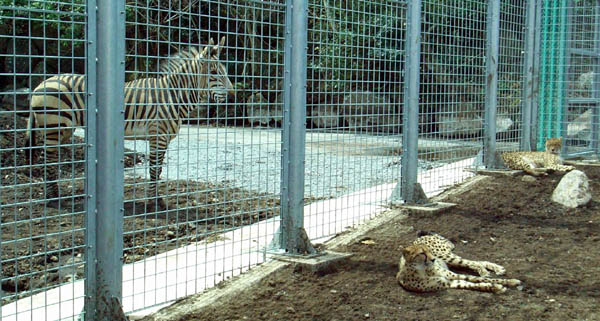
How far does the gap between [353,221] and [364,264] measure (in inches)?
42.7

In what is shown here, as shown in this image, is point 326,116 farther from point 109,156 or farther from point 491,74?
point 491,74

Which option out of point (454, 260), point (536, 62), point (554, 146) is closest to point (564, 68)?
point (536, 62)

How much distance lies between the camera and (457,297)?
15.0 ft

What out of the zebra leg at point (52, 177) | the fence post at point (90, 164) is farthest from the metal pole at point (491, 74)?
the fence post at point (90, 164)

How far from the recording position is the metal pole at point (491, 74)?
8.46 metres

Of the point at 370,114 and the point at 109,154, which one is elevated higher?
the point at 370,114

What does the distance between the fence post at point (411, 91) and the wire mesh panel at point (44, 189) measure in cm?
307

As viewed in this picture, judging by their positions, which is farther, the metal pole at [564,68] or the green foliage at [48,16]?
the metal pole at [564,68]

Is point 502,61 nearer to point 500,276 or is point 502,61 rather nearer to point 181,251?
point 500,276

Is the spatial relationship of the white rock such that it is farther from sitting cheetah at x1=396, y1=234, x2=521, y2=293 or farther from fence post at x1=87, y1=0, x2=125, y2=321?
fence post at x1=87, y1=0, x2=125, y2=321

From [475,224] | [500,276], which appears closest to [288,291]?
[500,276]

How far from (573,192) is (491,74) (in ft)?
6.08

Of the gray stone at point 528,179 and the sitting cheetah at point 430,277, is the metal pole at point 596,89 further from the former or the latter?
the sitting cheetah at point 430,277

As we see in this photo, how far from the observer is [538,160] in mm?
9133
